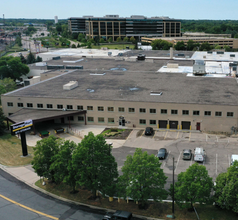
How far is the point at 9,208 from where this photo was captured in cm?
3819

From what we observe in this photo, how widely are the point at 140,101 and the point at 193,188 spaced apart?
3331 cm

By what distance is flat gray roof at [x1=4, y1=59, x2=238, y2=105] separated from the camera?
6725 cm

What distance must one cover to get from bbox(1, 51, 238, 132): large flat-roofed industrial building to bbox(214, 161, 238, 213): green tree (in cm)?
2909

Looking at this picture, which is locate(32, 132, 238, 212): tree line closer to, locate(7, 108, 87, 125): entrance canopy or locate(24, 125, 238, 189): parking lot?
locate(24, 125, 238, 189): parking lot

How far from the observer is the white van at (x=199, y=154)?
4866 cm

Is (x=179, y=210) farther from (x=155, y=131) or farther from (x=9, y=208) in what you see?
(x=155, y=131)

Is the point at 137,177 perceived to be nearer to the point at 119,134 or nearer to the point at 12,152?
the point at 119,134

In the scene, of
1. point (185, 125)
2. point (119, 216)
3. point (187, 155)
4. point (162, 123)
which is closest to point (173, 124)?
point (162, 123)

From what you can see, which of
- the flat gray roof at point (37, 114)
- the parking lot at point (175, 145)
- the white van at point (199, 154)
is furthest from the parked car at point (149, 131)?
the flat gray roof at point (37, 114)

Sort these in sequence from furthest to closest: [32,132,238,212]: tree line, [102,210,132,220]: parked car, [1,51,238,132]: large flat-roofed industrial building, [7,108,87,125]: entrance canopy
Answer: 1. [7,108,87,125]: entrance canopy
2. [1,51,238,132]: large flat-roofed industrial building
3. [102,210,132,220]: parked car
4. [32,132,238,212]: tree line

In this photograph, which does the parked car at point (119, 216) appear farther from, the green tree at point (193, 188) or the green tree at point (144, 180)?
the green tree at point (193, 188)

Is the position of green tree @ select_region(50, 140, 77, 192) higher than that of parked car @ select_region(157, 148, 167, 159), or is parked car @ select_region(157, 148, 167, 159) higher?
green tree @ select_region(50, 140, 77, 192)

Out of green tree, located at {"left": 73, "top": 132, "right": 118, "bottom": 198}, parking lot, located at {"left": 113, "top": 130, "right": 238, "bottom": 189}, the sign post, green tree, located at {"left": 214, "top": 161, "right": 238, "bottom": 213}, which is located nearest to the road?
green tree, located at {"left": 73, "top": 132, "right": 118, "bottom": 198}

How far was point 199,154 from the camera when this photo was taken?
49406 millimetres
